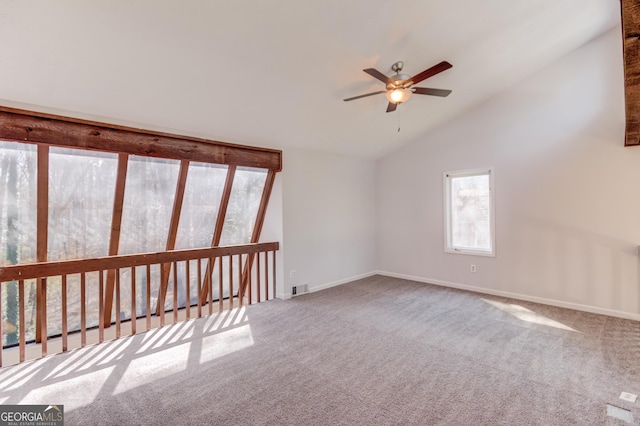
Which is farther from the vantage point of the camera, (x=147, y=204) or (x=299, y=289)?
(x=299, y=289)

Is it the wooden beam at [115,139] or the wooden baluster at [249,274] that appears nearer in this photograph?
the wooden beam at [115,139]

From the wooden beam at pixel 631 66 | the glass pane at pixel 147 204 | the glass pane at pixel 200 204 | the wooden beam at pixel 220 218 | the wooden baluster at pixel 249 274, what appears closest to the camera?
the wooden beam at pixel 631 66

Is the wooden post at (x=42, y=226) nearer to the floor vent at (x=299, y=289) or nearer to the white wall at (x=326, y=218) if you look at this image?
the white wall at (x=326, y=218)

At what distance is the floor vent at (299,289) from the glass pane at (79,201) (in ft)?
8.56

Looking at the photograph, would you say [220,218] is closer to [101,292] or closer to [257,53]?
[101,292]

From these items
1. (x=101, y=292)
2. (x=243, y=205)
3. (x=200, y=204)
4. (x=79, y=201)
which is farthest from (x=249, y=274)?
(x=79, y=201)

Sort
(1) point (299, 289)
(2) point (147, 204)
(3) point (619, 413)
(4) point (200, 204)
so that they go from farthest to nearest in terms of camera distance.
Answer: (1) point (299, 289) < (4) point (200, 204) < (2) point (147, 204) < (3) point (619, 413)

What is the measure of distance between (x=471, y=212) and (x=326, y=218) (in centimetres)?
249

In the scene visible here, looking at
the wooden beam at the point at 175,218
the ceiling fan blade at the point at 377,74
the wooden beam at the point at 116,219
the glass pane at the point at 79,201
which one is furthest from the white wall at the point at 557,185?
the glass pane at the point at 79,201

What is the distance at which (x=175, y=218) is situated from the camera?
3.85 metres

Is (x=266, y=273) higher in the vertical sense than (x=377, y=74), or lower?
lower

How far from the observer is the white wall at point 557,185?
3676mm

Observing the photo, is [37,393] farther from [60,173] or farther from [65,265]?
[60,173]

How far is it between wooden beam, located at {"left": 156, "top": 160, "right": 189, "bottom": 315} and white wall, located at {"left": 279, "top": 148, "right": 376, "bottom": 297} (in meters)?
1.45
